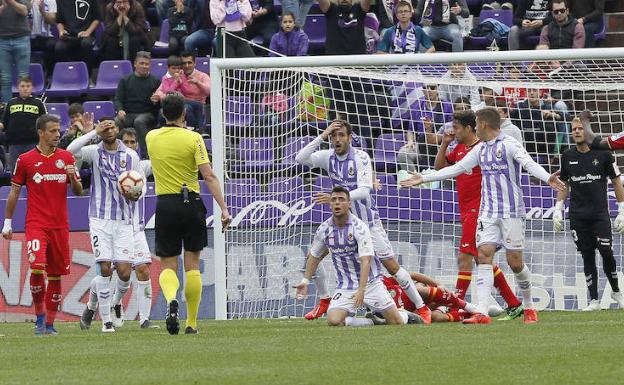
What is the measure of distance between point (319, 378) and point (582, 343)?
2.86 meters

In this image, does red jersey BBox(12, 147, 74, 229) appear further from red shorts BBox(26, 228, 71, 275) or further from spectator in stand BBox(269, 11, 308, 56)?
spectator in stand BBox(269, 11, 308, 56)

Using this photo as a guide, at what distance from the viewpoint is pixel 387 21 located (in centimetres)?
2211

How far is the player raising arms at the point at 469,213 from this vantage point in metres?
14.5

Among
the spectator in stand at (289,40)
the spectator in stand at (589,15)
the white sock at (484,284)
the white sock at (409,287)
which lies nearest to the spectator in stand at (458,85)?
the white sock at (409,287)

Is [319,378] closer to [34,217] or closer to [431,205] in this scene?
[34,217]

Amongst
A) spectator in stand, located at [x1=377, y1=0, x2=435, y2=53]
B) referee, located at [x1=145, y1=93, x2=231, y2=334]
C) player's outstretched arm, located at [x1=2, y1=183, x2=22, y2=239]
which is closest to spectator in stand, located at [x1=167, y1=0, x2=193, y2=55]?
spectator in stand, located at [x1=377, y1=0, x2=435, y2=53]

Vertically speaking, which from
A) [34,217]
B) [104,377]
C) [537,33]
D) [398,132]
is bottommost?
[104,377]

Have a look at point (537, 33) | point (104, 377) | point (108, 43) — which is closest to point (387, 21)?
point (537, 33)

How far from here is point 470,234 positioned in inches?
588

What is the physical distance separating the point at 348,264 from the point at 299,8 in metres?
9.24

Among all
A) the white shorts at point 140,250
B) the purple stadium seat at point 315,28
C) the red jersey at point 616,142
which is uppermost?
the purple stadium seat at point 315,28

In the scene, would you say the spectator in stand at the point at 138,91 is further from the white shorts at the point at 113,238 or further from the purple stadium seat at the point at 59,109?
the white shorts at the point at 113,238

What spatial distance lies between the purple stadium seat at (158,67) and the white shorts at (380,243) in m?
7.92

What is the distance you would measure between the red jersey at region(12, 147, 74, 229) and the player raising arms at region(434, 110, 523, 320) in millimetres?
4251
